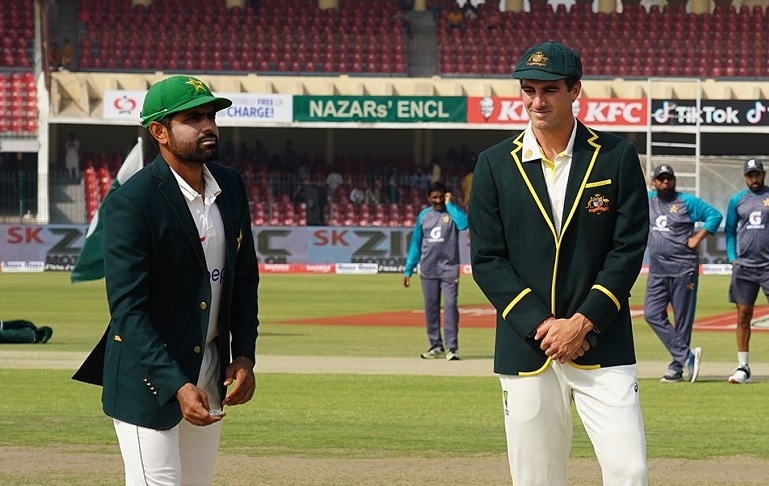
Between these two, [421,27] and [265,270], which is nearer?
[265,270]

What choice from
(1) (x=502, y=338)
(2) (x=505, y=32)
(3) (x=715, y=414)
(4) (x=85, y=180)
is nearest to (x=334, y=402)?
(3) (x=715, y=414)

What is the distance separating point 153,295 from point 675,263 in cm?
1062

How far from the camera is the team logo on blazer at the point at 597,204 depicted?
611 cm

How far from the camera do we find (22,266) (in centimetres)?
4278

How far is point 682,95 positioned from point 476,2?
11.4 m

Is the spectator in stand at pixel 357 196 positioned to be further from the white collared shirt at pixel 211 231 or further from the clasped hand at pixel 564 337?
the white collared shirt at pixel 211 231

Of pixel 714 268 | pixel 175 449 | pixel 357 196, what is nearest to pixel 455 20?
pixel 357 196

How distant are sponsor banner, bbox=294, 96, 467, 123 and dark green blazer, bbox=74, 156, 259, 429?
40341 millimetres

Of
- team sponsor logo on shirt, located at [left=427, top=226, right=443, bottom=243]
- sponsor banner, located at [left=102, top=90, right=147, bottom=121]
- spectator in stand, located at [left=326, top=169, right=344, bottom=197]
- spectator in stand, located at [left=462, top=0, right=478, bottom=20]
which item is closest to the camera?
team sponsor logo on shirt, located at [left=427, top=226, right=443, bottom=243]

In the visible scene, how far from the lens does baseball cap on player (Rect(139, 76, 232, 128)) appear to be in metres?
5.48

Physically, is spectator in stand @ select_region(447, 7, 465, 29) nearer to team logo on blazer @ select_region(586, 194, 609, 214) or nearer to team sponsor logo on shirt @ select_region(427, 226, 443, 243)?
team sponsor logo on shirt @ select_region(427, 226, 443, 243)

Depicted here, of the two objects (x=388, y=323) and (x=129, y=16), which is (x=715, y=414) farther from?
(x=129, y=16)

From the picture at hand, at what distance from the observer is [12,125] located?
150 feet

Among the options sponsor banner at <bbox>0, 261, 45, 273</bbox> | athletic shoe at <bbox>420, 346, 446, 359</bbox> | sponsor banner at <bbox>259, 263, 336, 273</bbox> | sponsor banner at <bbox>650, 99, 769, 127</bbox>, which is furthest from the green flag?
sponsor banner at <bbox>650, 99, 769, 127</bbox>
